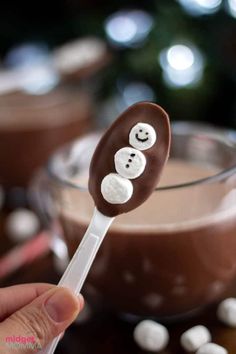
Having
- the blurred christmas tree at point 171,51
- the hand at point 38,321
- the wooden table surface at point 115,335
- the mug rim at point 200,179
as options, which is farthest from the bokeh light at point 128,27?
the hand at point 38,321

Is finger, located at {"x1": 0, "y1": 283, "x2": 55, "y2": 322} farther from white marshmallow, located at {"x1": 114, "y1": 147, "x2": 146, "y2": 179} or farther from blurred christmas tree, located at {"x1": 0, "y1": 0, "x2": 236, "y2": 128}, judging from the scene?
blurred christmas tree, located at {"x1": 0, "y1": 0, "x2": 236, "y2": 128}

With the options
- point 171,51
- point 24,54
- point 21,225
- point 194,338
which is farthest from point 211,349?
point 24,54

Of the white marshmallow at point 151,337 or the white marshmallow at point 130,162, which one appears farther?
the white marshmallow at point 151,337

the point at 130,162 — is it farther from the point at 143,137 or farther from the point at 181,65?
the point at 181,65

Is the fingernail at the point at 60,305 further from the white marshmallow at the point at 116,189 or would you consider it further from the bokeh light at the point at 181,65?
the bokeh light at the point at 181,65

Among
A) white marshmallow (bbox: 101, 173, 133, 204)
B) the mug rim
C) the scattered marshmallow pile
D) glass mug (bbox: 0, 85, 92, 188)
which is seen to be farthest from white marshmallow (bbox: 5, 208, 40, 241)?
white marshmallow (bbox: 101, 173, 133, 204)

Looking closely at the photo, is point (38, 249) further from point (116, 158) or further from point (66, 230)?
point (116, 158)

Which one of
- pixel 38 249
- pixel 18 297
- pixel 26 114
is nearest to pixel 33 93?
pixel 26 114
